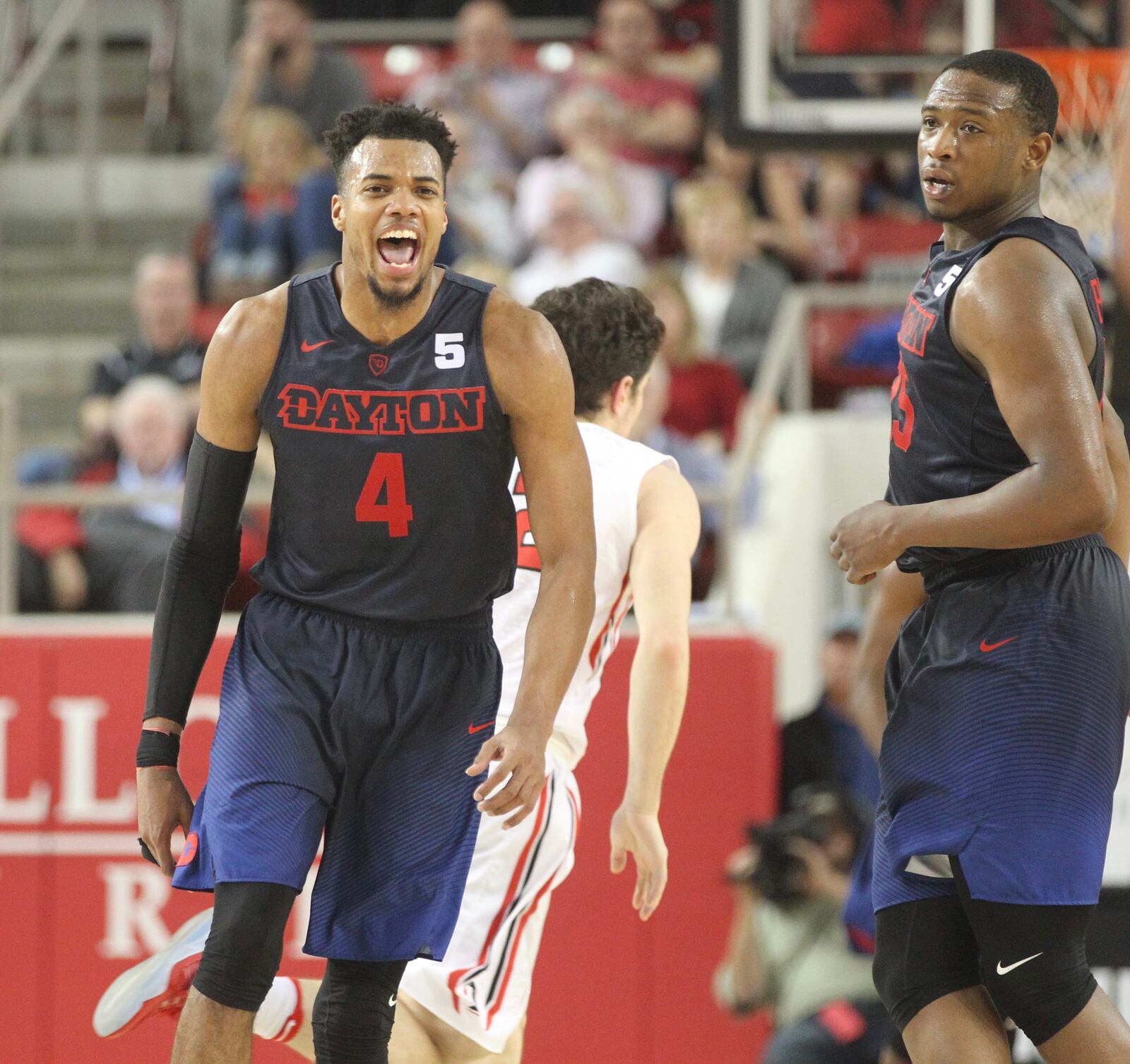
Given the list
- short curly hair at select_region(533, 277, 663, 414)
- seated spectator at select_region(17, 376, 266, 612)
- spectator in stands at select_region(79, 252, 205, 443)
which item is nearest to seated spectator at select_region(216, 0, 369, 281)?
spectator in stands at select_region(79, 252, 205, 443)

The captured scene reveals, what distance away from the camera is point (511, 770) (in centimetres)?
327

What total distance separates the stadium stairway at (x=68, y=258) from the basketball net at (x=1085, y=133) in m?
6.40

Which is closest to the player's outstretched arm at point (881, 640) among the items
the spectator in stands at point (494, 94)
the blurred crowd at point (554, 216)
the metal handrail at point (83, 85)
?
the blurred crowd at point (554, 216)

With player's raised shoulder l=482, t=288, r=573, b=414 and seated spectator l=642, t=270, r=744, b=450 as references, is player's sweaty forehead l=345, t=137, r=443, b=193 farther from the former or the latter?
seated spectator l=642, t=270, r=744, b=450

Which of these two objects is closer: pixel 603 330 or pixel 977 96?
pixel 977 96

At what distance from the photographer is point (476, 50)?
11125 mm

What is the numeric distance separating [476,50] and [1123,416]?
284 inches

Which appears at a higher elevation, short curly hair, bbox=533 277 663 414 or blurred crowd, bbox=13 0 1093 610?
A: blurred crowd, bbox=13 0 1093 610

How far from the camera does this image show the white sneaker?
150 inches

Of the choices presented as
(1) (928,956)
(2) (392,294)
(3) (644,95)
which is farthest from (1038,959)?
(3) (644,95)

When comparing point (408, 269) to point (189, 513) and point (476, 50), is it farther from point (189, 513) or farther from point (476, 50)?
point (476, 50)

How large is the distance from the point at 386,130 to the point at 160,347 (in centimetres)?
565

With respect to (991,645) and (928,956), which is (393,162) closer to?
(991,645)

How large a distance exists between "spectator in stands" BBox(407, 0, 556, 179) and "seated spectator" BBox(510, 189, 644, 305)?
1.30 m
